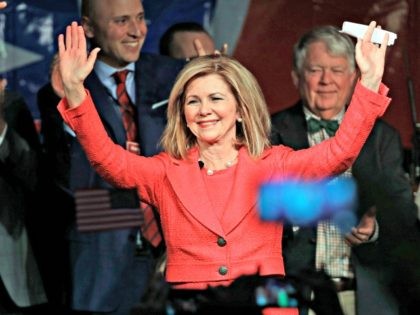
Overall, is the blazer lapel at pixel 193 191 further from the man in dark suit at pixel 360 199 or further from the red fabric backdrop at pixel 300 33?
the red fabric backdrop at pixel 300 33

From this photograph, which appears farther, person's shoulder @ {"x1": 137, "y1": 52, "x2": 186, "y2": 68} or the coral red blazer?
person's shoulder @ {"x1": 137, "y1": 52, "x2": 186, "y2": 68}

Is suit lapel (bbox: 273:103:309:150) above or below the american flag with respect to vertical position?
above

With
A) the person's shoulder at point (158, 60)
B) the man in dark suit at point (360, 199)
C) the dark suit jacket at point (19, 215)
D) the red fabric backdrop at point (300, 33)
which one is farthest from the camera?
the red fabric backdrop at point (300, 33)

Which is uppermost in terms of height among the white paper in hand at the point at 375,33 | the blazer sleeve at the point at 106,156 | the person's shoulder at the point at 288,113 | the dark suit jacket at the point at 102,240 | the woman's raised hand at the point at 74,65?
the white paper in hand at the point at 375,33

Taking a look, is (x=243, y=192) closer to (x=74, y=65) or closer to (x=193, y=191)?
(x=193, y=191)

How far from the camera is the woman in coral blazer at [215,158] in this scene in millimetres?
5457

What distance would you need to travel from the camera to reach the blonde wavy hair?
5.62 meters

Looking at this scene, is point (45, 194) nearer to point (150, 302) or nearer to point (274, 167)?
point (274, 167)

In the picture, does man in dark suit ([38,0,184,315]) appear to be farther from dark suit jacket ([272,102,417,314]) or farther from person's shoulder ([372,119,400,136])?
person's shoulder ([372,119,400,136])

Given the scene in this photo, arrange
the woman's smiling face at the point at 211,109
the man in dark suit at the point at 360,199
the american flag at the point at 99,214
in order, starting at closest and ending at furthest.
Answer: the woman's smiling face at the point at 211,109
the american flag at the point at 99,214
the man in dark suit at the point at 360,199

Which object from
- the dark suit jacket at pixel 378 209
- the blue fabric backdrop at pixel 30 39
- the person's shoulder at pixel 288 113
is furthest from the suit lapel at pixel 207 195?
the blue fabric backdrop at pixel 30 39

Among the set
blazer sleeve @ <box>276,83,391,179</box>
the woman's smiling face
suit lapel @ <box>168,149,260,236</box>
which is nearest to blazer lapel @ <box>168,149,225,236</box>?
suit lapel @ <box>168,149,260,236</box>

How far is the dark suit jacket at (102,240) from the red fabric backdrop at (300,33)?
0.87 metres

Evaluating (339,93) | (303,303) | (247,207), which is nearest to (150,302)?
(303,303)
